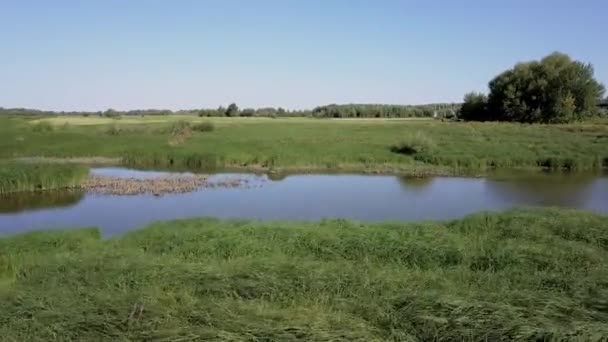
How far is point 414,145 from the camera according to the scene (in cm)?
3944

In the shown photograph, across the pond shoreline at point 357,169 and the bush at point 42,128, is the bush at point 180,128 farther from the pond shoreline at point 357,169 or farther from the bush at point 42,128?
the pond shoreline at point 357,169

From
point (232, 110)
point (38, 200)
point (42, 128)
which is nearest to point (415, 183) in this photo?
point (38, 200)

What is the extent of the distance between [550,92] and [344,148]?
29.2 meters

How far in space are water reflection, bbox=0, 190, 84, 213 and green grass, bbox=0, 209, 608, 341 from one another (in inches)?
405

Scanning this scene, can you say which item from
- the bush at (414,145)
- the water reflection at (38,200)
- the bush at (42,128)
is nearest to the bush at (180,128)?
the bush at (42,128)

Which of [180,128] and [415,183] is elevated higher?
[180,128]

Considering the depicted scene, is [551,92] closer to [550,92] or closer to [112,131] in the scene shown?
[550,92]

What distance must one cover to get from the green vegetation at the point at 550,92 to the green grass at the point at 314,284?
4866cm

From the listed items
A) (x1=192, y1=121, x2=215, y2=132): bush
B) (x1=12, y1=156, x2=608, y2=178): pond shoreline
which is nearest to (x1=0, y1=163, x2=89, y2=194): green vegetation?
(x1=12, y1=156, x2=608, y2=178): pond shoreline

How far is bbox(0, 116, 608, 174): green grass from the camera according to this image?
119ft

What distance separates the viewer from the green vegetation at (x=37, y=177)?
83.5 ft

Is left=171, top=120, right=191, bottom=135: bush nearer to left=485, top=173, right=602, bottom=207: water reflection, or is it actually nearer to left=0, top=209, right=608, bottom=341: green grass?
left=485, top=173, right=602, bottom=207: water reflection

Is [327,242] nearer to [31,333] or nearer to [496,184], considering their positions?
[31,333]

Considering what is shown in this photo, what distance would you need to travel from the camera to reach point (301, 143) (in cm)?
4331
